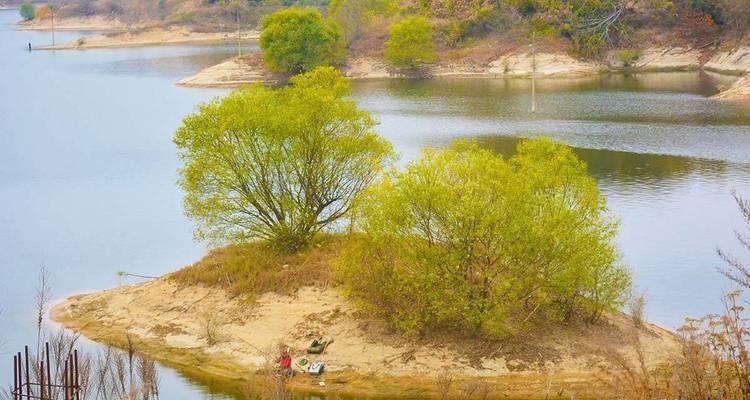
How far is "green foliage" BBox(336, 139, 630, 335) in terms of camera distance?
27375 millimetres

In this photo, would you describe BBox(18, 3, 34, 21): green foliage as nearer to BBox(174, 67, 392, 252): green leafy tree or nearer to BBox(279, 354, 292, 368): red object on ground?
BBox(174, 67, 392, 252): green leafy tree

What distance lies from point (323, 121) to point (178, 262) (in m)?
7.94

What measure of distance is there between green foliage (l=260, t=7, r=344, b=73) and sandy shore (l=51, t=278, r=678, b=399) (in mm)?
60359

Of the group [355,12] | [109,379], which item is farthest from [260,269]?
[355,12]

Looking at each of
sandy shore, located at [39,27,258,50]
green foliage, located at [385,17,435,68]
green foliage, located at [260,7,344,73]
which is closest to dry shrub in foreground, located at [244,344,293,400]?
green foliage, located at [260,7,344,73]

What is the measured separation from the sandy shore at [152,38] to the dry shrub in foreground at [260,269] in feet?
358

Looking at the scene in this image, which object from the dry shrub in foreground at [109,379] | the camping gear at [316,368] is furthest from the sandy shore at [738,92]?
the dry shrub in foreground at [109,379]

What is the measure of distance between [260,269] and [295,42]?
6071 centimetres

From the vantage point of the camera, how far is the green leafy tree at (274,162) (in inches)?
1324

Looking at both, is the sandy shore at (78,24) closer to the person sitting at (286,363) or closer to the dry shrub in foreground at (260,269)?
the dry shrub in foreground at (260,269)

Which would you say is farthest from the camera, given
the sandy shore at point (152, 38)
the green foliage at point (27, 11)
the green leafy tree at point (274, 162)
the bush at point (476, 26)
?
the green foliage at point (27, 11)

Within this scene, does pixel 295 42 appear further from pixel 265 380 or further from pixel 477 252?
pixel 265 380

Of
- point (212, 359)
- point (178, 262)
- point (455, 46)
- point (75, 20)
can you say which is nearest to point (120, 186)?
point (178, 262)

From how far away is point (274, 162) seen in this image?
33.6m
